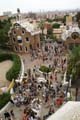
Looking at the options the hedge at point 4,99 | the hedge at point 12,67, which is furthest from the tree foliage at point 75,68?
the hedge at point 12,67

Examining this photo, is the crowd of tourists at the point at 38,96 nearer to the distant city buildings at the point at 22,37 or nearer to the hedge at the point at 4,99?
the hedge at the point at 4,99

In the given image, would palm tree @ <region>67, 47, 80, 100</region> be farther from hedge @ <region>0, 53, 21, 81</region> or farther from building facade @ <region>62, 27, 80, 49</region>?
building facade @ <region>62, 27, 80, 49</region>

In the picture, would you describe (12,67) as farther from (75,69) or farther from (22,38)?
(22,38)

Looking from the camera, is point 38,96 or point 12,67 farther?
point 12,67

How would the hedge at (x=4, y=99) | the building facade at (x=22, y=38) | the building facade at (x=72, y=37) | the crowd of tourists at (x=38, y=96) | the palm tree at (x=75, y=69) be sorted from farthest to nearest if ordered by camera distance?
the building facade at (x=22, y=38) → the building facade at (x=72, y=37) → the palm tree at (x=75, y=69) → the hedge at (x=4, y=99) → the crowd of tourists at (x=38, y=96)

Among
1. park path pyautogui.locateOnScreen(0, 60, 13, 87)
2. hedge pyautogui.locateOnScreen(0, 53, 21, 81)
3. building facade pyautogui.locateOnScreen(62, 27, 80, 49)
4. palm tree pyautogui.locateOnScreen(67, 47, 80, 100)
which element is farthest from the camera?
building facade pyautogui.locateOnScreen(62, 27, 80, 49)

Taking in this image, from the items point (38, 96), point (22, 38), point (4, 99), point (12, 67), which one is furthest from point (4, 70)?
point (4, 99)

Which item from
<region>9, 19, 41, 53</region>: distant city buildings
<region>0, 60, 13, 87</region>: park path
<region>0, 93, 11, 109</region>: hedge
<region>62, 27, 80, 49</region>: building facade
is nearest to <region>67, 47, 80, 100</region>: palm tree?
<region>0, 93, 11, 109</region>: hedge

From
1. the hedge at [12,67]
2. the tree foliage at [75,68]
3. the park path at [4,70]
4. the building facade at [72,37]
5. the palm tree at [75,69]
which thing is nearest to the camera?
the palm tree at [75,69]

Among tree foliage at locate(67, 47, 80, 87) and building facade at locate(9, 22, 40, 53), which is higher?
tree foliage at locate(67, 47, 80, 87)
